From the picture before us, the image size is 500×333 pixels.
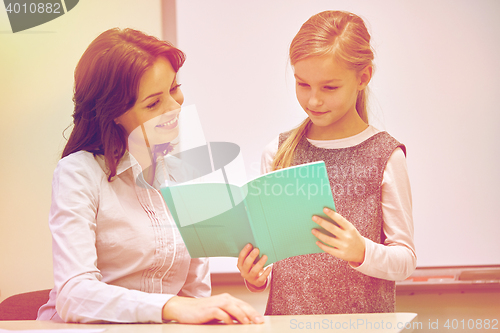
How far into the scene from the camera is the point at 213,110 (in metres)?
1.36

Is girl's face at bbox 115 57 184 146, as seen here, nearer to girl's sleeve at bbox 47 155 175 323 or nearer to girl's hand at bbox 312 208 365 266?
girl's sleeve at bbox 47 155 175 323

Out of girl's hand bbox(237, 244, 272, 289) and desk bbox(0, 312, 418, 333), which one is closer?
desk bbox(0, 312, 418, 333)

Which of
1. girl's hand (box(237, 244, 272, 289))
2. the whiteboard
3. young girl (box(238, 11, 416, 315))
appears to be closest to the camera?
girl's hand (box(237, 244, 272, 289))

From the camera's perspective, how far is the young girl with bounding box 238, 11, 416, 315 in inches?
33.3

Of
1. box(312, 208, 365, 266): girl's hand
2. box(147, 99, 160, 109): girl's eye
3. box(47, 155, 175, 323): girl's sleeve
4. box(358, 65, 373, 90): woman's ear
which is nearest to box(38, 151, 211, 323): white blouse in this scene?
box(47, 155, 175, 323): girl's sleeve

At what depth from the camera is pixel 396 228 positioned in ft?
2.73

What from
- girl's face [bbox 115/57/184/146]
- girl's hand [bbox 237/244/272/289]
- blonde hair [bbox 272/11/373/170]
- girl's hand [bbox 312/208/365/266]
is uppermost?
blonde hair [bbox 272/11/373/170]

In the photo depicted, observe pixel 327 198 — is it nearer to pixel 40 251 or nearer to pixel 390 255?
pixel 390 255

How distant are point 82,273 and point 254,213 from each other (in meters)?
0.34

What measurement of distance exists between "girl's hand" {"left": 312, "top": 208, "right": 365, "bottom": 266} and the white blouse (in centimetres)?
30

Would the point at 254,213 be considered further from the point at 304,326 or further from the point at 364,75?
the point at 364,75

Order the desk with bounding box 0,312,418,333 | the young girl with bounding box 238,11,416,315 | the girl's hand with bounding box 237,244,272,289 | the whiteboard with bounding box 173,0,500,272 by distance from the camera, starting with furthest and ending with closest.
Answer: the whiteboard with bounding box 173,0,500,272 → the young girl with bounding box 238,11,416,315 → the girl's hand with bounding box 237,244,272,289 → the desk with bounding box 0,312,418,333

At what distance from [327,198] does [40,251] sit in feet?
4.08

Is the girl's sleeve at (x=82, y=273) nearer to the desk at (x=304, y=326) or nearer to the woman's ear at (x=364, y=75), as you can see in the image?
the desk at (x=304, y=326)
